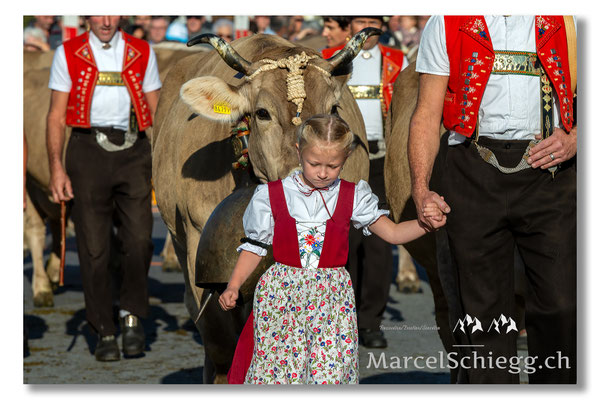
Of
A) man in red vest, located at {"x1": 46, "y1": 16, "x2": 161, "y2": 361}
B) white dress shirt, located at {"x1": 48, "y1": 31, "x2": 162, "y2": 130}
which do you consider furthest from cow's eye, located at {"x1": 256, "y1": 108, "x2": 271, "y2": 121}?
white dress shirt, located at {"x1": 48, "y1": 31, "x2": 162, "y2": 130}

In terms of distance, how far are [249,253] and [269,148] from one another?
1.01 metres

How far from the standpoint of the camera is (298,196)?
452 centimetres

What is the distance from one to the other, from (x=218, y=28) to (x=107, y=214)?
1471 millimetres

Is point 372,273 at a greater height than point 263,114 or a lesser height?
lesser

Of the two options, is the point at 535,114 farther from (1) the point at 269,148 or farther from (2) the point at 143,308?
(2) the point at 143,308

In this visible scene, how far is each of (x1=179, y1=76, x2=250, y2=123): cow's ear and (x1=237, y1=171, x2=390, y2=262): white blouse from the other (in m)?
1.20

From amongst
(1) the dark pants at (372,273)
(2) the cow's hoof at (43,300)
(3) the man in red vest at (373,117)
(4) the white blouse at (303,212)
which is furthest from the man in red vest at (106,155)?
(4) the white blouse at (303,212)

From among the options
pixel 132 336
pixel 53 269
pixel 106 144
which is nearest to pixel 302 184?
pixel 106 144

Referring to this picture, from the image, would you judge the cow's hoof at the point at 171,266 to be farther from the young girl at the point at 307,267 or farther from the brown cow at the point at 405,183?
the young girl at the point at 307,267

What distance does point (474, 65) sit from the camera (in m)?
4.77

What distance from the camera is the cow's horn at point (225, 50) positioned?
5527 millimetres

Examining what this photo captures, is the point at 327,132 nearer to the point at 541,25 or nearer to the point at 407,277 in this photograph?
the point at 541,25

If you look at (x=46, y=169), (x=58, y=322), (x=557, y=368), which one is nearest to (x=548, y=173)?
(x=557, y=368)

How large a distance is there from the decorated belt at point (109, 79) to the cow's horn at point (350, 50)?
86.0 inches
